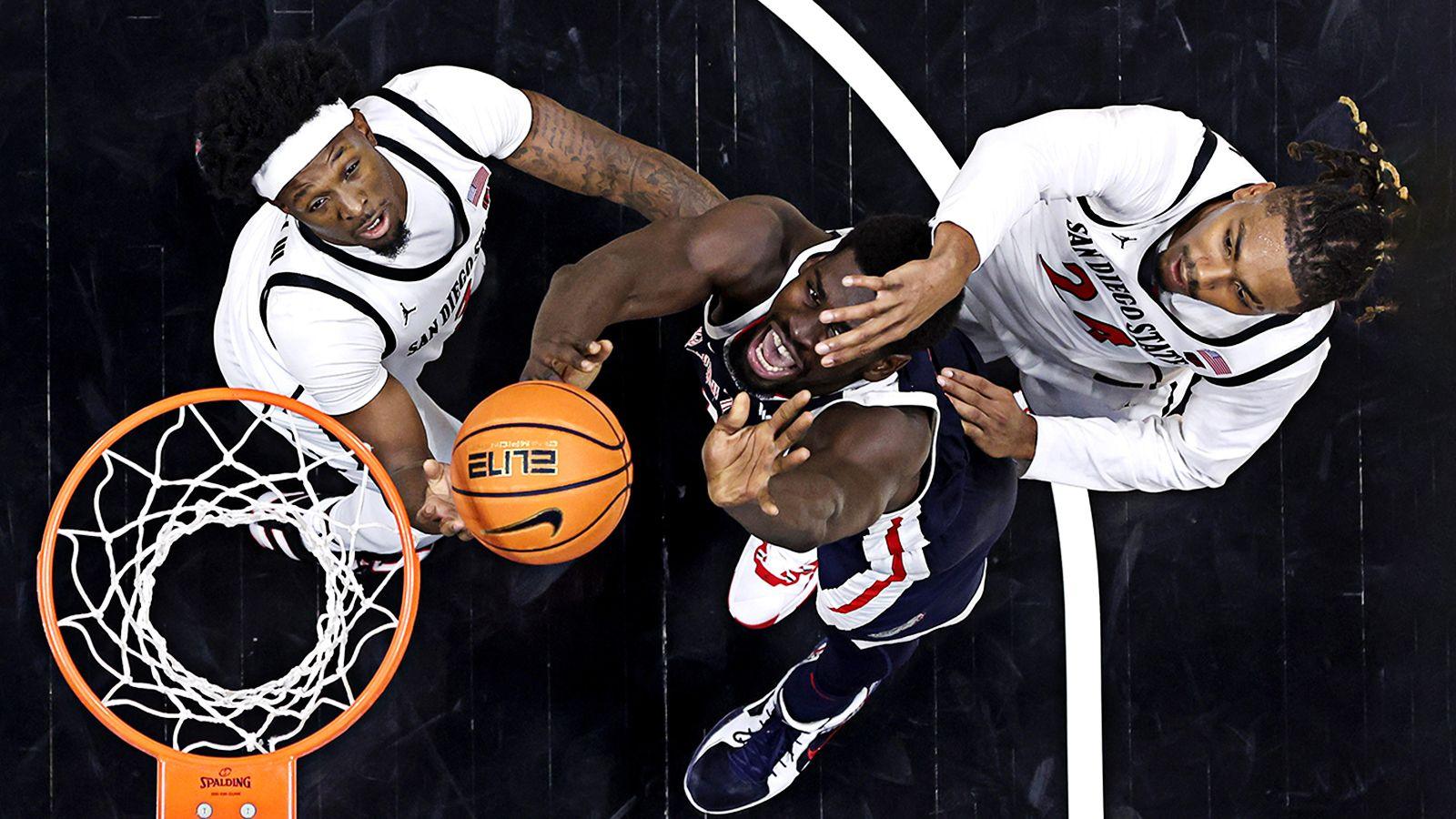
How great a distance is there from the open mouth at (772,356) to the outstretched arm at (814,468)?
137 millimetres

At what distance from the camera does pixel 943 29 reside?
3.54 meters

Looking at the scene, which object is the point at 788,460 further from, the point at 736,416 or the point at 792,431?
the point at 736,416

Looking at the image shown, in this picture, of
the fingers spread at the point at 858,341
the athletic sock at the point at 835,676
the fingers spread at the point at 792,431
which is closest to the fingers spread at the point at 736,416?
the fingers spread at the point at 792,431

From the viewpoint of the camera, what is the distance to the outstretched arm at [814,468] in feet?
6.34

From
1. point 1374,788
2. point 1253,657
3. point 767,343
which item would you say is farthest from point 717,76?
point 1374,788

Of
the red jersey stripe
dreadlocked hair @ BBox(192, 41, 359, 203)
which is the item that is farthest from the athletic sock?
dreadlocked hair @ BBox(192, 41, 359, 203)

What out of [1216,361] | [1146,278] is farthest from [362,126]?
[1216,361]

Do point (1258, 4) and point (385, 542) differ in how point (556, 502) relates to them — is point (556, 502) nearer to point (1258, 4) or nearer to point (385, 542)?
point (385, 542)

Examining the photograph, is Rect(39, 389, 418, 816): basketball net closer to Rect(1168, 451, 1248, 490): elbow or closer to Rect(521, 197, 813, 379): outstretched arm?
Rect(521, 197, 813, 379): outstretched arm

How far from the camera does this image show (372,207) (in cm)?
234

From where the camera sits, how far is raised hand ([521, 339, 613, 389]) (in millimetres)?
2561

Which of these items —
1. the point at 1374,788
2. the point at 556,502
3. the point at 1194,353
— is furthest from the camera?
the point at 1374,788

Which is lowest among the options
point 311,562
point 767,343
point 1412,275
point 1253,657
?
point 1253,657

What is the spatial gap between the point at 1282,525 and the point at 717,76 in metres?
2.37
